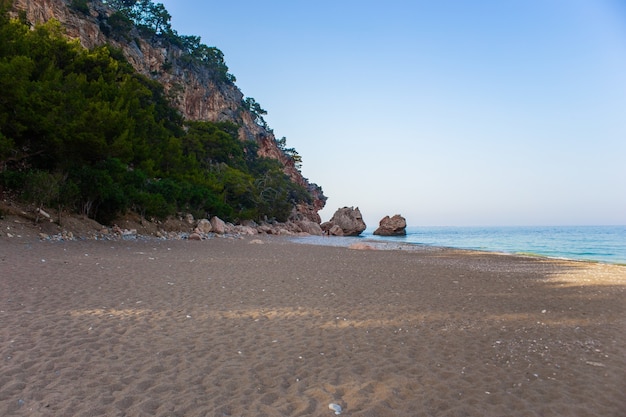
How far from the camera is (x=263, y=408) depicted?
12.4ft

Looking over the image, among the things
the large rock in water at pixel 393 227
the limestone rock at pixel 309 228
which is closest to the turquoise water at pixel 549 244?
the limestone rock at pixel 309 228

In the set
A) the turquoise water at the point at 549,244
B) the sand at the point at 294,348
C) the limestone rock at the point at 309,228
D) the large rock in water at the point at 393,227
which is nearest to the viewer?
the sand at the point at 294,348

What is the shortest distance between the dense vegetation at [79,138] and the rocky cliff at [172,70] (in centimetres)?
1034

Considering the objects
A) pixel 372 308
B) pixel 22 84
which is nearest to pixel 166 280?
pixel 372 308

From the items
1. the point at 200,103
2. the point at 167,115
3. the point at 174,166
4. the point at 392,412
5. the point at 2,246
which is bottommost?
the point at 392,412

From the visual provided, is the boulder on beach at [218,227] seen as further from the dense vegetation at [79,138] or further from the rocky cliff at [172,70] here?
the rocky cliff at [172,70]

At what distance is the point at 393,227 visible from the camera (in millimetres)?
74500

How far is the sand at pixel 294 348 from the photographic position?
3941 millimetres

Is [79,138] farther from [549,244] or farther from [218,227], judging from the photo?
[549,244]

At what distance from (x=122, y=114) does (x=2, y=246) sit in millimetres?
13436

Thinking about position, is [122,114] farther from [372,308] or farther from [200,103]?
[200,103]

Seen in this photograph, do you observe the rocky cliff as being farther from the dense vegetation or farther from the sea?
the sea

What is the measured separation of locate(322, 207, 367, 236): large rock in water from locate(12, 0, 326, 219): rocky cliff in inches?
279

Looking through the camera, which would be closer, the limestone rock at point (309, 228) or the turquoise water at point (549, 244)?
the turquoise water at point (549, 244)
